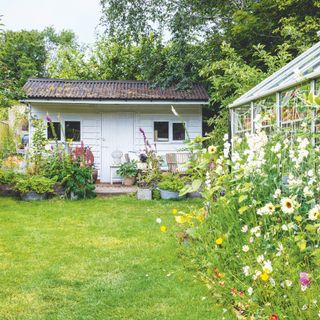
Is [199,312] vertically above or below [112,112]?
below

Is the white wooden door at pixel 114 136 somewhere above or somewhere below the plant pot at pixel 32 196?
above

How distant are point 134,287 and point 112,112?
1004 cm

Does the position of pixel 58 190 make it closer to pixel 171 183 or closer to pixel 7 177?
pixel 7 177

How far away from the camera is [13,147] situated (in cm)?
1128

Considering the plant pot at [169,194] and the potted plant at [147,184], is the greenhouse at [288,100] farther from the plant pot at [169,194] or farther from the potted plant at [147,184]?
the potted plant at [147,184]

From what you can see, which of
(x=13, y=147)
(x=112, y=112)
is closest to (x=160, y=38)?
(x=112, y=112)

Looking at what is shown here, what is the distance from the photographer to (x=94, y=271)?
4559mm

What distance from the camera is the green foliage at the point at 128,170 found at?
479 inches

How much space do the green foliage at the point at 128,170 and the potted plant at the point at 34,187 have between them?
2.89 meters

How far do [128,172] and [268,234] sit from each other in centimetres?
912

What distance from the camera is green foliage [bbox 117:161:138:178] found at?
12.2 meters

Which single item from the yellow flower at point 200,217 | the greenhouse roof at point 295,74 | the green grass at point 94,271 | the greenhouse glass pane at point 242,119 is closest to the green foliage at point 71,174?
the green grass at point 94,271

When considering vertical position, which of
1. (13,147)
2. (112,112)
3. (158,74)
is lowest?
(13,147)

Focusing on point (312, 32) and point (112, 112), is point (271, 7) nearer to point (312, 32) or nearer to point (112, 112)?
point (312, 32)
